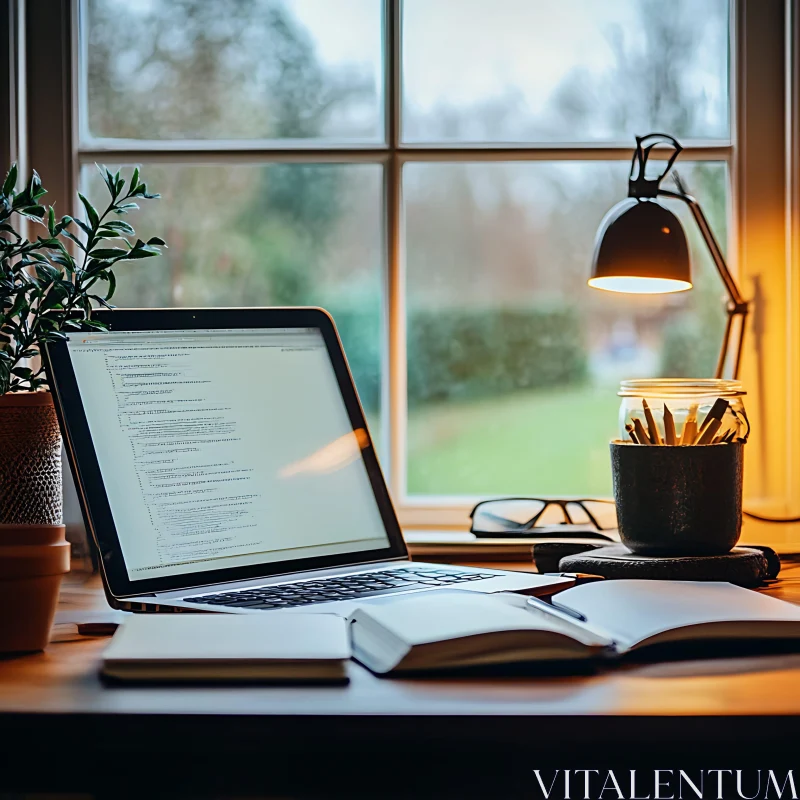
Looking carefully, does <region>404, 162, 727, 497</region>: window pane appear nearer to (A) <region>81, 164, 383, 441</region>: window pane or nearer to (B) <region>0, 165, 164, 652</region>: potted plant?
(A) <region>81, 164, 383, 441</region>: window pane

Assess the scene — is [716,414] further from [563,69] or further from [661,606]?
[563,69]

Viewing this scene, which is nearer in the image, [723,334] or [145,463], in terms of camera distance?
[145,463]

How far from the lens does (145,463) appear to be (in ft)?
2.85

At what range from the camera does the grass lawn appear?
1.31 m

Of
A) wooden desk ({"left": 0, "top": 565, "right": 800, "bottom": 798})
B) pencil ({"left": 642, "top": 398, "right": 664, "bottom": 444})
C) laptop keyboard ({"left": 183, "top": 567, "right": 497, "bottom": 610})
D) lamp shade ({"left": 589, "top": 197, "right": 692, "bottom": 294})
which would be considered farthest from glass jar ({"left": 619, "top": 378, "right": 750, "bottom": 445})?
wooden desk ({"left": 0, "top": 565, "right": 800, "bottom": 798})

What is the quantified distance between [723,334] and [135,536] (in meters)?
0.88

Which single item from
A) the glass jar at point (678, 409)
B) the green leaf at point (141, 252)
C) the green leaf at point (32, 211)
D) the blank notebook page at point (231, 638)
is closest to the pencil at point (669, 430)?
the glass jar at point (678, 409)

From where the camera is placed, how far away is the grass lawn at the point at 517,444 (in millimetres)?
1308

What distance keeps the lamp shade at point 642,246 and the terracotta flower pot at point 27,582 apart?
0.70 metres

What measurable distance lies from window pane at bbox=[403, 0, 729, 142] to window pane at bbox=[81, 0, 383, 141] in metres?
0.09

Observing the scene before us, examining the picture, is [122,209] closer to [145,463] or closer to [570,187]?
[145,463]

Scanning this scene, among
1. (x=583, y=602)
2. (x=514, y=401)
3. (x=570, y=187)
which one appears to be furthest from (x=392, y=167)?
(x=583, y=602)

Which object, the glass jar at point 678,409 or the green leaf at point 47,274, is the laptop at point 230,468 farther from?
the glass jar at point 678,409
